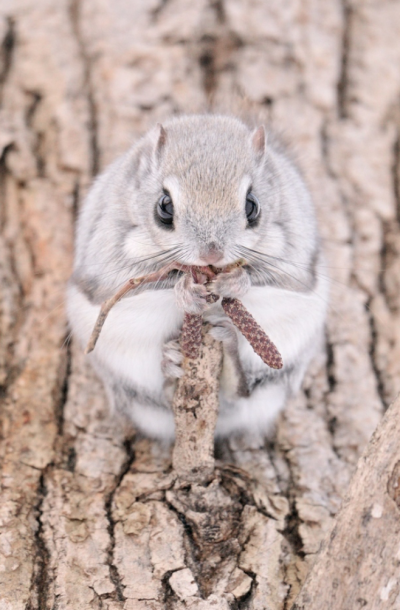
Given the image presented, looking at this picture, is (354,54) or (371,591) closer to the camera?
(371,591)

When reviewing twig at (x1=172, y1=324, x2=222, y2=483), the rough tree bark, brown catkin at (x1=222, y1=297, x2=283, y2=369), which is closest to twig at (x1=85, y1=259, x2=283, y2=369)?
brown catkin at (x1=222, y1=297, x2=283, y2=369)

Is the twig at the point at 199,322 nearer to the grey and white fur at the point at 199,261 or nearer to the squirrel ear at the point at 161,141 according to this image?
the grey and white fur at the point at 199,261

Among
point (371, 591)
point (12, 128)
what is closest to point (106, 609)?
point (371, 591)

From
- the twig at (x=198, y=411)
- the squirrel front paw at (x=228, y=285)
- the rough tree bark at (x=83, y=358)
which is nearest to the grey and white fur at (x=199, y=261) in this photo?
the squirrel front paw at (x=228, y=285)

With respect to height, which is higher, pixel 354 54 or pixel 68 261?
pixel 354 54

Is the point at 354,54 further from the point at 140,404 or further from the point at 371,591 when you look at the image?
the point at 371,591

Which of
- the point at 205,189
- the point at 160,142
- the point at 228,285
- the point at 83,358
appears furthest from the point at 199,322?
the point at 83,358

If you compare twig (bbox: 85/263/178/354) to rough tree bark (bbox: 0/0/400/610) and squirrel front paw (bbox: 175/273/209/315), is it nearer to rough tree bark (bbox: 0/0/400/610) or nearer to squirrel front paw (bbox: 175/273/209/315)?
squirrel front paw (bbox: 175/273/209/315)
